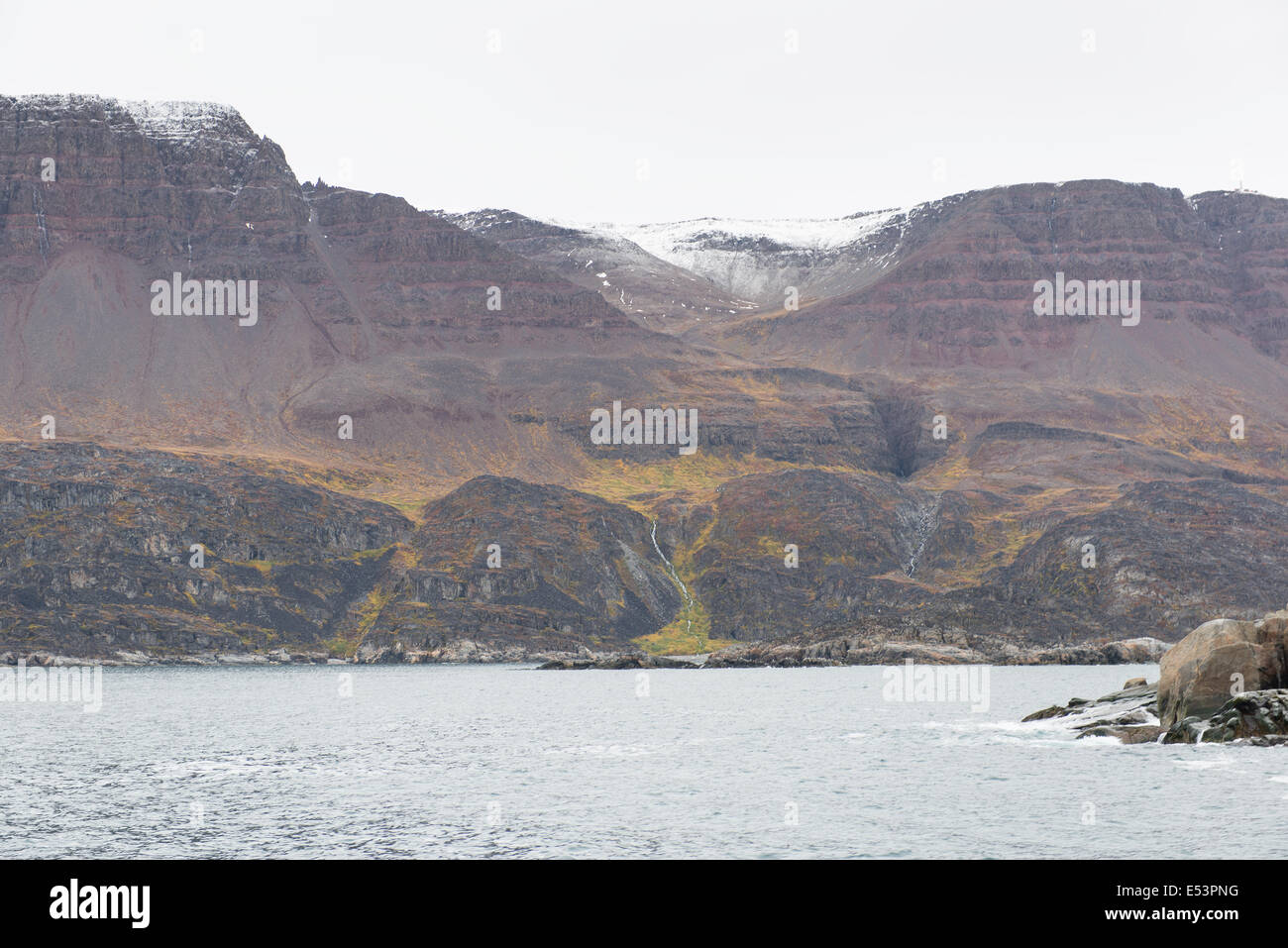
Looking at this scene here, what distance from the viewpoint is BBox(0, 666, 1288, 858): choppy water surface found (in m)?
66.4

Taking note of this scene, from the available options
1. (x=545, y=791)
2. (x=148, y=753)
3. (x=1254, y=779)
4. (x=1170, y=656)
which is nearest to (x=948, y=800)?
(x=1254, y=779)

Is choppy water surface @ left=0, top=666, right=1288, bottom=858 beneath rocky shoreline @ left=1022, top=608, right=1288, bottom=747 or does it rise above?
beneath

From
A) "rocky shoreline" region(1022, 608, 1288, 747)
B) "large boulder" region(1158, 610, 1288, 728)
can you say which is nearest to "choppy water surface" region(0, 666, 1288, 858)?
"rocky shoreline" region(1022, 608, 1288, 747)

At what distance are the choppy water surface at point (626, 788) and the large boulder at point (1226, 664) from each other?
5.89 m

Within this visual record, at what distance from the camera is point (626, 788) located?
86.9m

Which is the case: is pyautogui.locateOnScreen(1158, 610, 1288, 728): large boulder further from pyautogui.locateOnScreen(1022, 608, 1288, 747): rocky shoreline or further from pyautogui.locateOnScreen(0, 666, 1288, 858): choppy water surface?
pyautogui.locateOnScreen(0, 666, 1288, 858): choppy water surface

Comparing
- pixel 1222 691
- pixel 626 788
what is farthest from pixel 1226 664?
pixel 626 788
